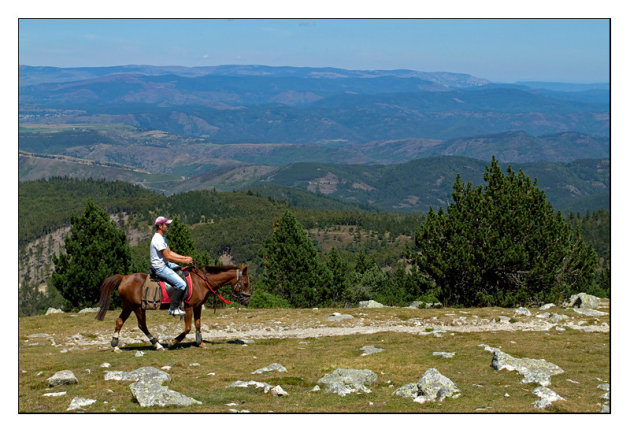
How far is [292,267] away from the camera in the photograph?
72875 millimetres

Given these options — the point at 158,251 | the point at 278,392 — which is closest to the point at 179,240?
the point at 158,251

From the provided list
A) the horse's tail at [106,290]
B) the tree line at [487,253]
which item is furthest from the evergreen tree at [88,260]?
the horse's tail at [106,290]

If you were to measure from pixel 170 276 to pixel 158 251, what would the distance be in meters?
1.06

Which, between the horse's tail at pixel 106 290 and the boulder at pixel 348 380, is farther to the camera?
the horse's tail at pixel 106 290

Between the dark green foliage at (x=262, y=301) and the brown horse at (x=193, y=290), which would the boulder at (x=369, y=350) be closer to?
the brown horse at (x=193, y=290)

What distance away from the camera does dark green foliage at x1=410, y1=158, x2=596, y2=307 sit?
151 ft

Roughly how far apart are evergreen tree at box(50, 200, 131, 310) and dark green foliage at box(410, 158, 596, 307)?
27.4 meters

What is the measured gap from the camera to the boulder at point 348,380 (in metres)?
17.6

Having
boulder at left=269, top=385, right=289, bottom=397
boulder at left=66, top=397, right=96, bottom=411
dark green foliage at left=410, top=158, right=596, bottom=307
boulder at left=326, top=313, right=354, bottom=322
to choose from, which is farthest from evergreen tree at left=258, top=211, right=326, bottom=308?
boulder at left=66, top=397, right=96, bottom=411

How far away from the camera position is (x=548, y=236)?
4688 centimetres

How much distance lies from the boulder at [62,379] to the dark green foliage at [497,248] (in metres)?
32.4

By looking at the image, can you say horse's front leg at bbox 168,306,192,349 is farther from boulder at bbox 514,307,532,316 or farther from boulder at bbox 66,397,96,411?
boulder at bbox 514,307,532,316

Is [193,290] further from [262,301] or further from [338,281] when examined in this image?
[338,281]
